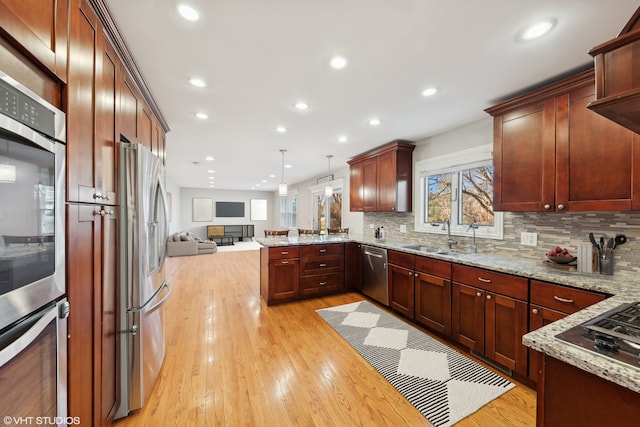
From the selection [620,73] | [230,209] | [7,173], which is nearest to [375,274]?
[620,73]

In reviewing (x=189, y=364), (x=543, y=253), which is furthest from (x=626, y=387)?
(x=189, y=364)

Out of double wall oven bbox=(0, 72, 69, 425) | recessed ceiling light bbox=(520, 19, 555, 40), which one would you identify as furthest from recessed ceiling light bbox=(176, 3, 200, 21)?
recessed ceiling light bbox=(520, 19, 555, 40)

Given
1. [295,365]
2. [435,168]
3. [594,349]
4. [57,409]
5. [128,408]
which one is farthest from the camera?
[435,168]

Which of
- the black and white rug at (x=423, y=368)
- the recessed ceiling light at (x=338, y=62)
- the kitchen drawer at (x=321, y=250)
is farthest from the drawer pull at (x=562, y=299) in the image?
the kitchen drawer at (x=321, y=250)

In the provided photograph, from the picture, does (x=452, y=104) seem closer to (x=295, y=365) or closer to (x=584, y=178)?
(x=584, y=178)

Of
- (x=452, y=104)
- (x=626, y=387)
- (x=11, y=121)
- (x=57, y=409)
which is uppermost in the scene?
(x=452, y=104)

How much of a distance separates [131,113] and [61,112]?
1009 mm

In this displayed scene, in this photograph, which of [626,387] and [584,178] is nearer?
[626,387]

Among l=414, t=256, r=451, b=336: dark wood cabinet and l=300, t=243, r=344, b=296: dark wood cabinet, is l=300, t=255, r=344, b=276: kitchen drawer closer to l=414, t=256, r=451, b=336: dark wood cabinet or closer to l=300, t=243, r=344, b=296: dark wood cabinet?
l=300, t=243, r=344, b=296: dark wood cabinet

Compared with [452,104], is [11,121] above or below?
below

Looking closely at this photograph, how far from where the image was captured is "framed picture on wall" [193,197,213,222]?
1101 cm

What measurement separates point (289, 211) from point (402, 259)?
742cm

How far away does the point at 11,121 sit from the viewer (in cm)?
73

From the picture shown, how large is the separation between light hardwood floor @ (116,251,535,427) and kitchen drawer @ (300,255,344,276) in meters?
0.61
